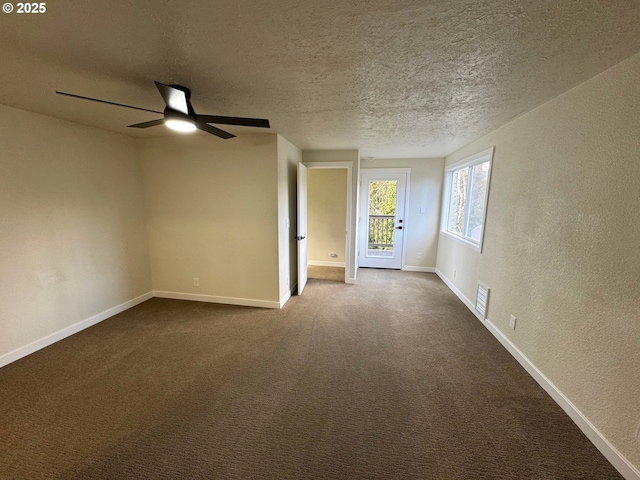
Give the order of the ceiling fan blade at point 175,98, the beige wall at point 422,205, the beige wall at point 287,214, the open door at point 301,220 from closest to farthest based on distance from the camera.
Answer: the ceiling fan blade at point 175,98 → the beige wall at point 287,214 → the open door at point 301,220 → the beige wall at point 422,205

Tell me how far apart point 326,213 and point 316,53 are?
169 inches

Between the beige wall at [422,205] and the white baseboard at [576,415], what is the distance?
101 inches

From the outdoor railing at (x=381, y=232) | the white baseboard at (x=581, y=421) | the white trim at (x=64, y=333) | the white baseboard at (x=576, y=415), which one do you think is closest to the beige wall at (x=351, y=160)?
the outdoor railing at (x=381, y=232)

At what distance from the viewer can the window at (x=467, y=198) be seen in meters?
3.33

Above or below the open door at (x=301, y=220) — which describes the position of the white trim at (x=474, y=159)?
above

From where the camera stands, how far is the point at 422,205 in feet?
16.9

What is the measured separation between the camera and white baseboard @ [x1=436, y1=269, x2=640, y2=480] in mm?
1402

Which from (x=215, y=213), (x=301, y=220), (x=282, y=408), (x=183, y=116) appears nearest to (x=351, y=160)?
(x=301, y=220)

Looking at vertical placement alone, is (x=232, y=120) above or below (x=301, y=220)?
above

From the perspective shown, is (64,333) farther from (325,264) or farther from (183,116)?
(325,264)

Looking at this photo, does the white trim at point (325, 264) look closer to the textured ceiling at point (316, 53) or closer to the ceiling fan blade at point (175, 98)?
the textured ceiling at point (316, 53)

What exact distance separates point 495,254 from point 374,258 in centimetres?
284

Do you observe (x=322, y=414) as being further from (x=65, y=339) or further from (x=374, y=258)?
(x=374, y=258)

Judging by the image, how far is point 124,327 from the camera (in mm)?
2943
